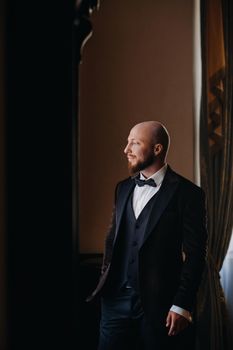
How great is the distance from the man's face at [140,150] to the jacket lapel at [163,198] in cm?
9

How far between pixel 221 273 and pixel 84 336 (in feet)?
2.47

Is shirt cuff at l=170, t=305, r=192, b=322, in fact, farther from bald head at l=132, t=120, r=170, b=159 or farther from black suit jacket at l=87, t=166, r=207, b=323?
bald head at l=132, t=120, r=170, b=159

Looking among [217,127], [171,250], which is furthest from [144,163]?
[217,127]

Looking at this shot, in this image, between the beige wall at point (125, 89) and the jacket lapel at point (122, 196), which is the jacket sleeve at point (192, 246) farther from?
the beige wall at point (125, 89)

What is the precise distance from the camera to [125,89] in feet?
7.22

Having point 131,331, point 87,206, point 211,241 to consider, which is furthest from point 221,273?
point 131,331

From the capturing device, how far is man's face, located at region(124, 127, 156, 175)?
62.0 inches

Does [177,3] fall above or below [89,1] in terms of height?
above

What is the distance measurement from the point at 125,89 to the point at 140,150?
698 mm

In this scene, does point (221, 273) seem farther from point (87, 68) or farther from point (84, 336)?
point (87, 68)

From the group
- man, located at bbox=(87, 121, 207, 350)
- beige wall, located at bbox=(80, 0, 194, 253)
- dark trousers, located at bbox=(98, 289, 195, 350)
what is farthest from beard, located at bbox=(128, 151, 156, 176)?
beige wall, located at bbox=(80, 0, 194, 253)

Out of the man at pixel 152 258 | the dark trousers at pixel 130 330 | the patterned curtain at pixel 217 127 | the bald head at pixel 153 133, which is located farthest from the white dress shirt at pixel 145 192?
the patterned curtain at pixel 217 127

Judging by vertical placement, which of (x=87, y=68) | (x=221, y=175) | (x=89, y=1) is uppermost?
(x=87, y=68)

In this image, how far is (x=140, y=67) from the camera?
2.21 meters
